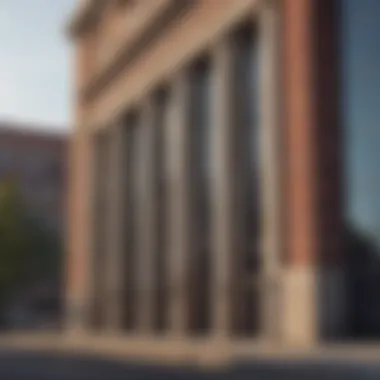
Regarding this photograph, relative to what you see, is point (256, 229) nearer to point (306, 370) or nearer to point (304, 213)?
point (304, 213)

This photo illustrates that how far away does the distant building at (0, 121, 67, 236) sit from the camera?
48031mm

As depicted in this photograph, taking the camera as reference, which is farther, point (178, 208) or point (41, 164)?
point (41, 164)

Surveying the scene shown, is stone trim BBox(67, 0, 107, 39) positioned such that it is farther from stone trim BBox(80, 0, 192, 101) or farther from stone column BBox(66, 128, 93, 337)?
stone column BBox(66, 128, 93, 337)

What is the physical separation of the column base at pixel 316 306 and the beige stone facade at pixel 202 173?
0.03 m

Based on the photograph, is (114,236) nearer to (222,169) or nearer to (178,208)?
(178,208)

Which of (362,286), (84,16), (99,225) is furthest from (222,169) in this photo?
(84,16)

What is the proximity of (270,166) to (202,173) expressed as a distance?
493cm

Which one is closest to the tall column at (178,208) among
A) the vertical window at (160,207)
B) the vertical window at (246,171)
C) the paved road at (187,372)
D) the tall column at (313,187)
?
the vertical window at (160,207)

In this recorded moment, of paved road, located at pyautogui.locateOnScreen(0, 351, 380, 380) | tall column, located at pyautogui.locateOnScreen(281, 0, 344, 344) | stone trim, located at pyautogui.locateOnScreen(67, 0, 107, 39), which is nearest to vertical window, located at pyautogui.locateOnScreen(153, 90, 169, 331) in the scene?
stone trim, located at pyautogui.locateOnScreen(67, 0, 107, 39)

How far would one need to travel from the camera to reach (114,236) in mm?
35500

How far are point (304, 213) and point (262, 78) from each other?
405 centimetres

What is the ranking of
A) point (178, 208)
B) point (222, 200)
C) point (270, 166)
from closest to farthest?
1. point (270, 166)
2. point (222, 200)
3. point (178, 208)

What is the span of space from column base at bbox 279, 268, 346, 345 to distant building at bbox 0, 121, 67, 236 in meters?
25.1

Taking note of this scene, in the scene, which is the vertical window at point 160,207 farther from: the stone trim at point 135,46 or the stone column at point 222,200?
the stone column at point 222,200
